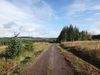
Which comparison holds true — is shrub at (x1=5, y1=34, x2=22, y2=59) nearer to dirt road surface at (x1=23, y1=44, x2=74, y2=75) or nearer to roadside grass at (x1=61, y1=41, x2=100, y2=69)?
dirt road surface at (x1=23, y1=44, x2=74, y2=75)

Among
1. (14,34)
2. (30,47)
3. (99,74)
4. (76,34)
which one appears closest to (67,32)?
(76,34)

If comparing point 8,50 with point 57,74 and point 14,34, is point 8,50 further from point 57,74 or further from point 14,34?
point 57,74

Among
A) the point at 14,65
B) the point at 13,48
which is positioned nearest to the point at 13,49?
the point at 13,48

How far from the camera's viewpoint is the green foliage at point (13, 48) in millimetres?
11483

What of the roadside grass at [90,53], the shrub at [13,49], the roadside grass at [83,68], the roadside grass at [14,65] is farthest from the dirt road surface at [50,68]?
the shrub at [13,49]

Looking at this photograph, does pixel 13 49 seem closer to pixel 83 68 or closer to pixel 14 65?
pixel 14 65

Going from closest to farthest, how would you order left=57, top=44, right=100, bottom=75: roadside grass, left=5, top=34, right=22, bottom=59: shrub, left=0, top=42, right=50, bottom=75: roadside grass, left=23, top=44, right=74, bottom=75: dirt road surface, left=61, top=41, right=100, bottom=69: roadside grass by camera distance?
left=57, top=44, right=100, bottom=75: roadside grass, left=23, top=44, right=74, bottom=75: dirt road surface, left=0, top=42, right=50, bottom=75: roadside grass, left=61, top=41, right=100, bottom=69: roadside grass, left=5, top=34, right=22, bottom=59: shrub

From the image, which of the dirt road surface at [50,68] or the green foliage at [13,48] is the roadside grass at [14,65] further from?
the dirt road surface at [50,68]

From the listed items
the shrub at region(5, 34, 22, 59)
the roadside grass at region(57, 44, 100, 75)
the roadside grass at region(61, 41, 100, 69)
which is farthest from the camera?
the shrub at region(5, 34, 22, 59)

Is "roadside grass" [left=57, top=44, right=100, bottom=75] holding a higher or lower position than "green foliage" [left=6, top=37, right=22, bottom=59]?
lower

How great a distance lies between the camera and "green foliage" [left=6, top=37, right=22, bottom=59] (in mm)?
11483

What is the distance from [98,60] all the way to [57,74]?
4.97 meters

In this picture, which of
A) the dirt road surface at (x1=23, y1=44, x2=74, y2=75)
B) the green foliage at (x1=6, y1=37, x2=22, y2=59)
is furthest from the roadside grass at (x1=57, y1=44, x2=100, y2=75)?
the green foliage at (x1=6, y1=37, x2=22, y2=59)

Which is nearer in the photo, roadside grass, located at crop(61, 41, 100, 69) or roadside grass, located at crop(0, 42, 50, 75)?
roadside grass, located at crop(0, 42, 50, 75)
